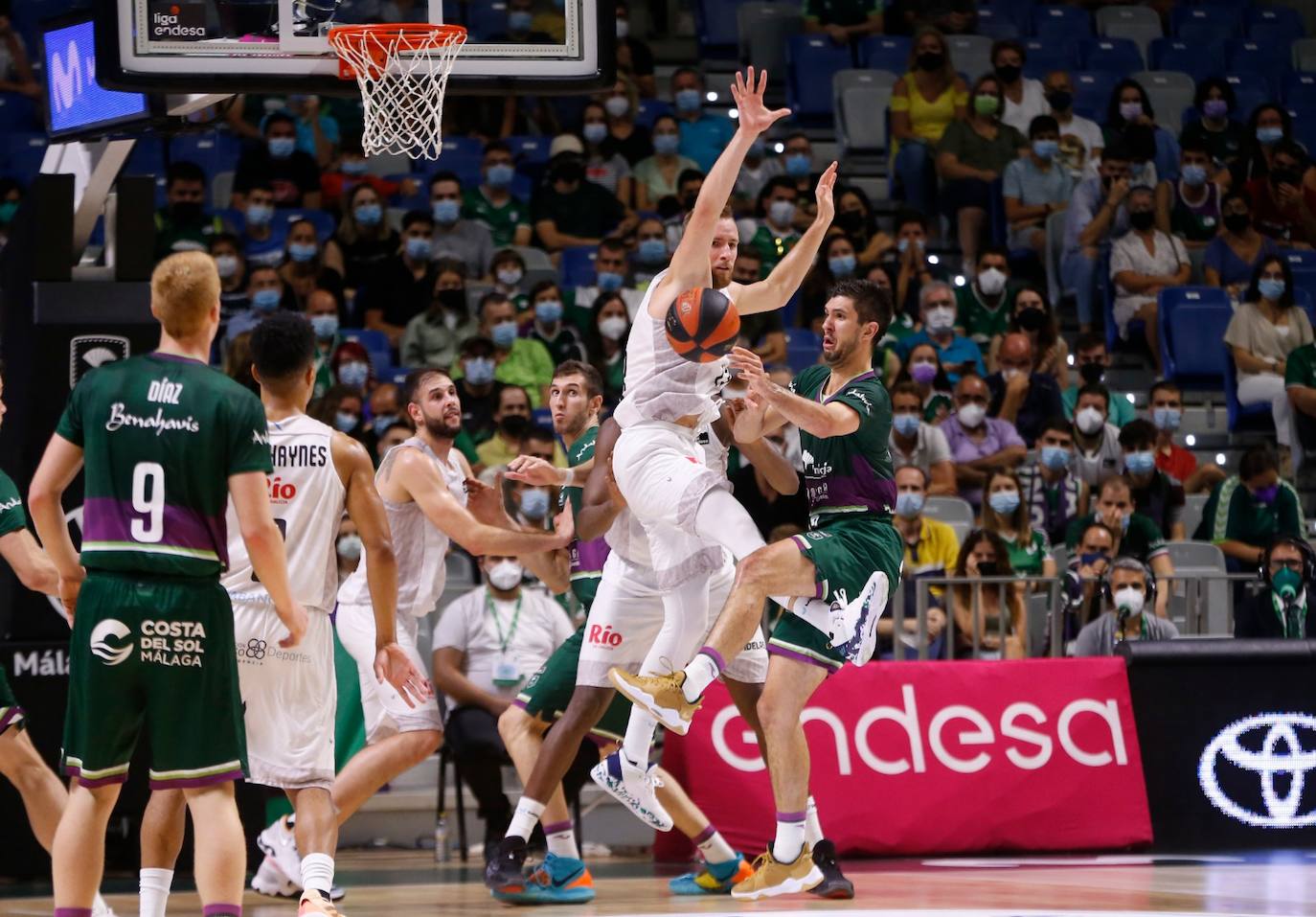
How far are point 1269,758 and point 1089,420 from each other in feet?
13.1

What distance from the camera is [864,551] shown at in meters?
7.80

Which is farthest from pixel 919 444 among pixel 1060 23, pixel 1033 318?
pixel 1060 23

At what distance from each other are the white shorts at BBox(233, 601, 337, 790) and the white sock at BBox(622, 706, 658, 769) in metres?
1.25

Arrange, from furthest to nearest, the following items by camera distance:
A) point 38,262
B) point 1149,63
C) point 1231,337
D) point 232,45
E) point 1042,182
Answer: point 1149,63
point 1042,182
point 1231,337
point 38,262
point 232,45

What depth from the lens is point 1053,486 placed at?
13.2m

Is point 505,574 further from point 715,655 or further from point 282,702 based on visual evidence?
point 282,702

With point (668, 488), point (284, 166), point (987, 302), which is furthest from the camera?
point (987, 302)

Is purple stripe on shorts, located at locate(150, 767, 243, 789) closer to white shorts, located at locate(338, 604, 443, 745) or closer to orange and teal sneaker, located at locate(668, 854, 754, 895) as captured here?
white shorts, located at locate(338, 604, 443, 745)

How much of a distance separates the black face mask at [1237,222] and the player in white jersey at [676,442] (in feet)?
32.4

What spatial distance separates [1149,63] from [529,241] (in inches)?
284

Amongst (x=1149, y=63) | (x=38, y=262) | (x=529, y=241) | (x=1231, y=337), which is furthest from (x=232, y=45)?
(x=1149, y=63)

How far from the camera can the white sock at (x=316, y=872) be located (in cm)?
670

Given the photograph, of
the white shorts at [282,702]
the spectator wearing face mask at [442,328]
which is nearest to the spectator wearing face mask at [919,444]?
the spectator wearing face mask at [442,328]

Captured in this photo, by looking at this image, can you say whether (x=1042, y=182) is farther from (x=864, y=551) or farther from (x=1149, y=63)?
(x=864, y=551)
